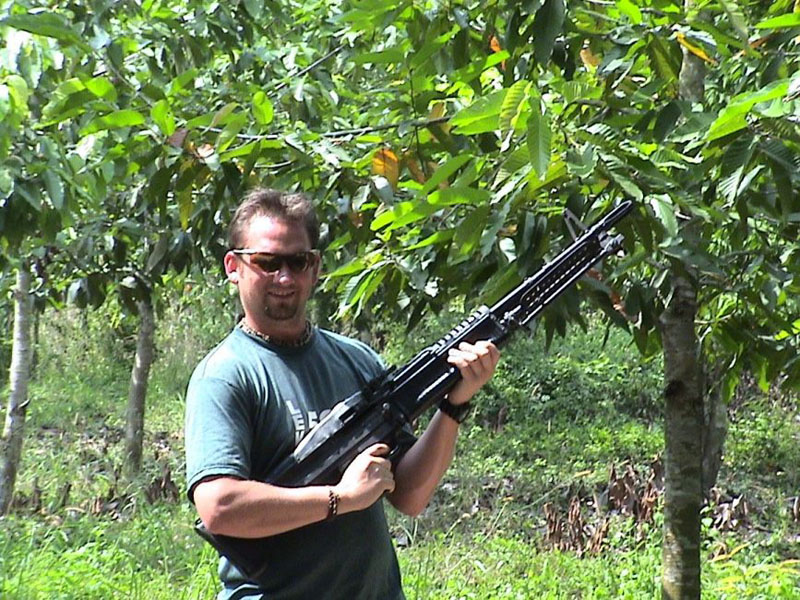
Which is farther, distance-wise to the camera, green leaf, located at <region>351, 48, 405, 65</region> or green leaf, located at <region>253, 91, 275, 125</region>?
green leaf, located at <region>253, 91, 275, 125</region>

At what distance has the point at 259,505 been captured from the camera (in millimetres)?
1806

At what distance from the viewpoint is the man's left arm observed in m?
2.06

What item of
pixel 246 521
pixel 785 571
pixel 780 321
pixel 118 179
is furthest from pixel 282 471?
pixel 785 571

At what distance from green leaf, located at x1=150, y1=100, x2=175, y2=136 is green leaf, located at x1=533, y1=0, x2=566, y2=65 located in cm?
87

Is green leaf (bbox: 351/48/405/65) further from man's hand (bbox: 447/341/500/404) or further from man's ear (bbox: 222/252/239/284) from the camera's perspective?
man's hand (bbox: 447/341/500/404)

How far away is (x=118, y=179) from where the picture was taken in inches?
112

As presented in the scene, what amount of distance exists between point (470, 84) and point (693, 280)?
742 mm

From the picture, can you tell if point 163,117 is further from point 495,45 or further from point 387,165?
point 495,45

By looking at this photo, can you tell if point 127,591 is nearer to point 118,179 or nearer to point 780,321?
point 118,179

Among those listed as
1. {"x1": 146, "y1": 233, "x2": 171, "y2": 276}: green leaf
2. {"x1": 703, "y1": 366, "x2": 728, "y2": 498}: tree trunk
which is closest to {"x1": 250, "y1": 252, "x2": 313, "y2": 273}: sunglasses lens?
{"x1": 146, "y1": 233, "x2": 171, "y2": 276}: green leaf

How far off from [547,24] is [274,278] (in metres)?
0.74

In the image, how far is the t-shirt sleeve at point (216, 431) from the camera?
71.8 inches

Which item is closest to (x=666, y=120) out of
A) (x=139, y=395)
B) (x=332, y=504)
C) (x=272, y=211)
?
(x=272, y=211)

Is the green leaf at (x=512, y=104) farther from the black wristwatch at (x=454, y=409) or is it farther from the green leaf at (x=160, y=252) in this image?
the green leaf at (x=160, y=252)
